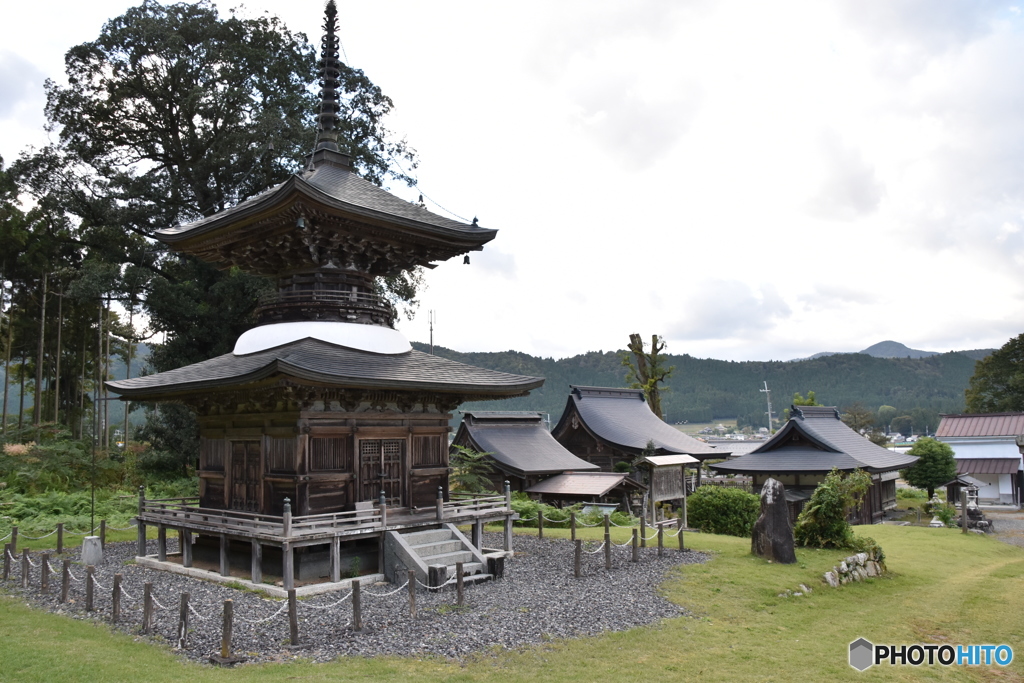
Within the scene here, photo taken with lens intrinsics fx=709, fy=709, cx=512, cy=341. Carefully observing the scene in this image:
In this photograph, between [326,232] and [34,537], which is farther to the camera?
[34,537]

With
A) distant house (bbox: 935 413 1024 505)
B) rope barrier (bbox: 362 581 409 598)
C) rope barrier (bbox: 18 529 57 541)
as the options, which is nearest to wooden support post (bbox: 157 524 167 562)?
rope barrier (bbox: 18 529 57 541)

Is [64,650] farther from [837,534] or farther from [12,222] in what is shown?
[12,222]

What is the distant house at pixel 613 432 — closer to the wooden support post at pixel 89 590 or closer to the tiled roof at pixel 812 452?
the tiled roof at pixel 812 452

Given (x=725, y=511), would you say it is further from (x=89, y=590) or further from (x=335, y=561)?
(x=89, y=590)

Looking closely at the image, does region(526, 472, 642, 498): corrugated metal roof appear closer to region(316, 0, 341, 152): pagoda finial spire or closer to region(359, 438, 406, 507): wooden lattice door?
region(359, 438, 406, 507): wooden lattice door

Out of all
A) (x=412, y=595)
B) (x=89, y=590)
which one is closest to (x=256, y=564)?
(x=89, y=590)

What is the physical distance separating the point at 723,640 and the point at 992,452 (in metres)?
40.2

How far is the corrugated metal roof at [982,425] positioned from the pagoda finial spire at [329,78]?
1664 inches

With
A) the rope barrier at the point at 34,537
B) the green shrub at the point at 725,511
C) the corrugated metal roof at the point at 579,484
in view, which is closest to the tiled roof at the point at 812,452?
the corrugated metal roof at the point at 579,484

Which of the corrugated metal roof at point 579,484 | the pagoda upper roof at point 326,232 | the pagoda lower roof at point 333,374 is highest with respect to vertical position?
the pagoda upper roof at point 326,232

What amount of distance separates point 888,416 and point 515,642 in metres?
129

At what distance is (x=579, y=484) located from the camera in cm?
3042

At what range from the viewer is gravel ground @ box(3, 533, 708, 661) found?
11.2 meters

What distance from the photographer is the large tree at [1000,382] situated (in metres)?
57.6
